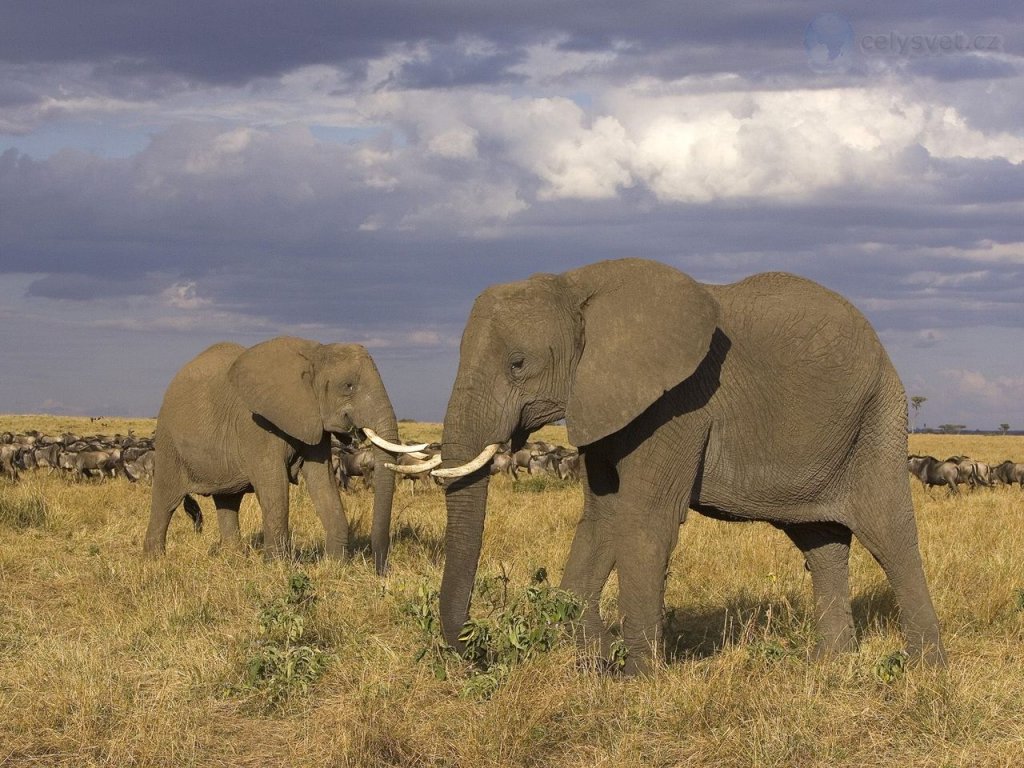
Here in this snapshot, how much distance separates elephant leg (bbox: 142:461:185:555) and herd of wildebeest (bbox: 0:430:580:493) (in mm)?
9847

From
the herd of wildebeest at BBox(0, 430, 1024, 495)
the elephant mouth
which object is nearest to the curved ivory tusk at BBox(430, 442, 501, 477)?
the elephant mouth

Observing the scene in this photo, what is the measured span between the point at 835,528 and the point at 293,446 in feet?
19.7

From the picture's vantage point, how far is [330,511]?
1223 cm

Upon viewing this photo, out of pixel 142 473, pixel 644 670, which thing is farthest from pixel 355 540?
pixel 142 473

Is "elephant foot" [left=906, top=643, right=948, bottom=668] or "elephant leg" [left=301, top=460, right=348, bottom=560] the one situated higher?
"elephant leg" [left=301, top=460, right=348, bottom=560]

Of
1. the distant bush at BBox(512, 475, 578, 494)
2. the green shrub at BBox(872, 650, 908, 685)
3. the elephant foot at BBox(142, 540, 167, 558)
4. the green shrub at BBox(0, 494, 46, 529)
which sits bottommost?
the distant bush at BBox(512, 475, 578, 494)

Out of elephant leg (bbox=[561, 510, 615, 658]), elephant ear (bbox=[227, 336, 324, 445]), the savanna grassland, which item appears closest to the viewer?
the savanna grassland

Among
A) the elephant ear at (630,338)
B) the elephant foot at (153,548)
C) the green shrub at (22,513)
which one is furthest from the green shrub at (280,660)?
the green shrub at (22,513)

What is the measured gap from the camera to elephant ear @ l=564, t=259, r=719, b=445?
6793 mm

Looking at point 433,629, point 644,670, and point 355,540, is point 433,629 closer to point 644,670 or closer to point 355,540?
point 644,670

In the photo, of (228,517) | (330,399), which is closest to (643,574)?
(330,399)

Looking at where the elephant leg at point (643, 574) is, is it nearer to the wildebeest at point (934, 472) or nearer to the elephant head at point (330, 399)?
the elephant head at point (330, 399)

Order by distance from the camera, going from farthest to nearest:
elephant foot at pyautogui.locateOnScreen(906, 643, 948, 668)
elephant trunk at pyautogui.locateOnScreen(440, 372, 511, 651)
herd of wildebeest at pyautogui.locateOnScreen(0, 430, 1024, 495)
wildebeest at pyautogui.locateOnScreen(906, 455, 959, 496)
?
wildebeest at pyautogui.locateOnScreen(906, 455, 959, 496), herd of wildebeest at pyautogui.locateOnScreen(0, 430, 1024, 495), elephant foot at pyautogui.locateOnScreen(906, 643, 948, 668), elephant trunk at pyautogui.locateOnScreen(440, 372, 511, 651)

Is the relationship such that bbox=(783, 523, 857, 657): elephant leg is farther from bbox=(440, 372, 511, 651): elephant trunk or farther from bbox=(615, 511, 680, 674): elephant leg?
bbox=(440, 372, 511, 651): elephant trunk
